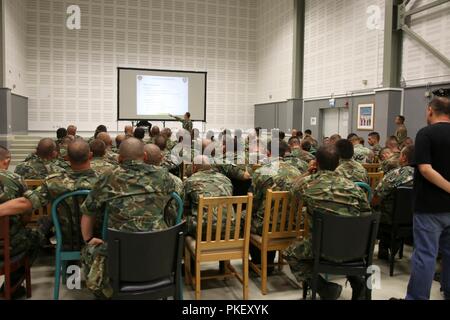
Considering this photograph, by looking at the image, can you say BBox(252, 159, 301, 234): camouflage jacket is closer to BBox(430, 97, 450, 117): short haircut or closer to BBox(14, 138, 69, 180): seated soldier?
BBox(430, 97, 450, 117): short haircut

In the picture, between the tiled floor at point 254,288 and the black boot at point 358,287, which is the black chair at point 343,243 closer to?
the black boot at point 358,287

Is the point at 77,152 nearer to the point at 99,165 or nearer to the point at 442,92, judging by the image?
the point at 99,165

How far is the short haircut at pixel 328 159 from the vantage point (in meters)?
2.63

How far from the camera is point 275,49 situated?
13867 millimetres

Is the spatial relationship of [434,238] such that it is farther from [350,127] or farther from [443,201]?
[350,127]

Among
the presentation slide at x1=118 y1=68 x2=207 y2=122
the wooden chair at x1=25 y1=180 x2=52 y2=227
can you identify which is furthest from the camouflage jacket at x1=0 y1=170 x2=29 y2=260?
the presentation slide at x1=118 y1=68 x2=207 y2=122

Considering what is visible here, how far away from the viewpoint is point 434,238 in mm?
2422

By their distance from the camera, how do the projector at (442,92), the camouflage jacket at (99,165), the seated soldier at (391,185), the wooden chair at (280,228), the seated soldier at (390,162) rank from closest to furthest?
the wooden chair at (280,228) < the seated soldier at (391,185) < the camouflage jacket at (99,165) < the seated soldier at (390,162) < the projector at (442,92)

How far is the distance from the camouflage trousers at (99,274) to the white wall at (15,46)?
10406 millimetres

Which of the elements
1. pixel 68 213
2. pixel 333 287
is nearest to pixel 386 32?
pixel 333 287

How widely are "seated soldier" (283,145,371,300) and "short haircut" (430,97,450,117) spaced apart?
711 millimetres

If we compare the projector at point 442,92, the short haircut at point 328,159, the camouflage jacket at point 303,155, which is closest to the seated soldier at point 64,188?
the short haircut at point 328,159

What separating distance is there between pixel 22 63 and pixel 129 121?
402cm

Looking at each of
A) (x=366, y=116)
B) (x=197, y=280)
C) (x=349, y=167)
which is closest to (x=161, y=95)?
(x=366, y=116)
